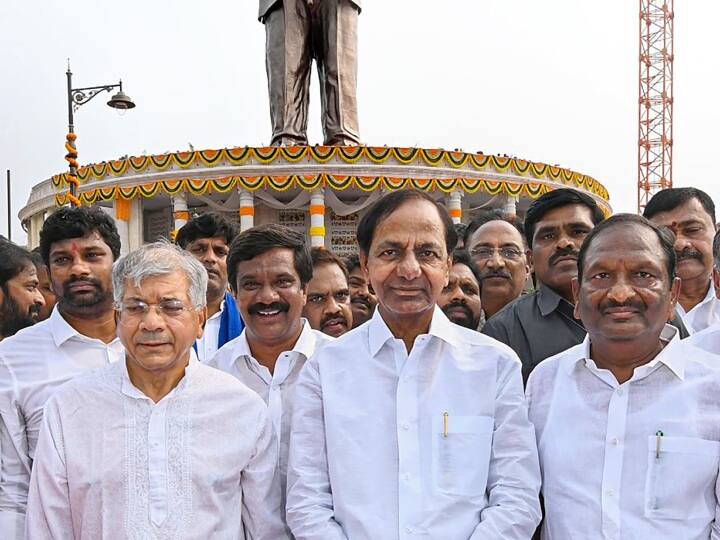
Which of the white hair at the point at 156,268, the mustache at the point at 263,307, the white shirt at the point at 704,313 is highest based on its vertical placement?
the white hair at the point at 156,268

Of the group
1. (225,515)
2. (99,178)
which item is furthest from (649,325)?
(99,178)

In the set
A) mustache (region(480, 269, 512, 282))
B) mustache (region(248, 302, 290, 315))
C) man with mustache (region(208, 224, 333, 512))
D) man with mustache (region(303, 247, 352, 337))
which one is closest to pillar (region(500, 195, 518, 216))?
mustache (region(480, 269, 512, 282))

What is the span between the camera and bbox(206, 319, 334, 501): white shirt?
3.05m

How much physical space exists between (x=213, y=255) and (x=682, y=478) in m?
3.31

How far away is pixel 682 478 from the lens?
7.88 ft

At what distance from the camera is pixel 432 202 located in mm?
2840

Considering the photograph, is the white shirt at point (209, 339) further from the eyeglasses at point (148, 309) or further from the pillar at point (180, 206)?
the pillar at point (180, 206)

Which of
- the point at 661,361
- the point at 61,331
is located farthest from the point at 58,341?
the point at 661,361

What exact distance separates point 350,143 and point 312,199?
2.05 metres

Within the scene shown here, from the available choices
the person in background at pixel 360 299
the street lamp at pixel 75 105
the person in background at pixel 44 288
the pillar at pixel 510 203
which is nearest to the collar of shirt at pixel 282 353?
the person in background at pixel 360 299

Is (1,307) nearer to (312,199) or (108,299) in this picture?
(108,299)

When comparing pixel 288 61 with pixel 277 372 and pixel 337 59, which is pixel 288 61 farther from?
pixel 277 372

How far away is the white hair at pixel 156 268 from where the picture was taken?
8.78 feet

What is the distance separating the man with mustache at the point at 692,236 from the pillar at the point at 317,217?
1401 centimetres
